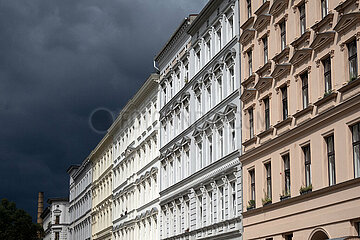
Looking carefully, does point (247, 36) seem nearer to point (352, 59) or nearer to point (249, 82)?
point (249, 82)

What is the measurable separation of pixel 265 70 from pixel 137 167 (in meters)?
34.9

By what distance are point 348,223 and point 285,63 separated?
9237mm

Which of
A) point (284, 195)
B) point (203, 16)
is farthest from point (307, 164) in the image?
point (203, 16)

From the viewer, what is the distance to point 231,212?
39875 millimetres

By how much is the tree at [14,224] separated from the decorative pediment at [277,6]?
7035cm

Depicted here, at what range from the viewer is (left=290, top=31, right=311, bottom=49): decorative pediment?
29.8 m

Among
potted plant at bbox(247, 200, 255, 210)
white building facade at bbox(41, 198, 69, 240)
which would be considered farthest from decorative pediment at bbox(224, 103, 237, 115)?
white building facade at bbox(41, 198, 69, 240)

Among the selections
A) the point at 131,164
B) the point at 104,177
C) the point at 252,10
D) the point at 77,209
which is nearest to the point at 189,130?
the point at 252,10

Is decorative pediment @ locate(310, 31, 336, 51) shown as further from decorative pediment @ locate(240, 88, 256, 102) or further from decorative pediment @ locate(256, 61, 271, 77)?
decorative pediment @ locate(240, 88, 256, 102)

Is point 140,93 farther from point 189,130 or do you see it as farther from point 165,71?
point 189,130

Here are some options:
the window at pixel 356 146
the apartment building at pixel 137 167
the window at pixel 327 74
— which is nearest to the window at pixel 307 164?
the window at pixel 327 74

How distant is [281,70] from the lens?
3269 centimetres

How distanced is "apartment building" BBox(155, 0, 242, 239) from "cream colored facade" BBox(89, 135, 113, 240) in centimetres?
2707

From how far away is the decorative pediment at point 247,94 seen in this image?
36.5 meters
